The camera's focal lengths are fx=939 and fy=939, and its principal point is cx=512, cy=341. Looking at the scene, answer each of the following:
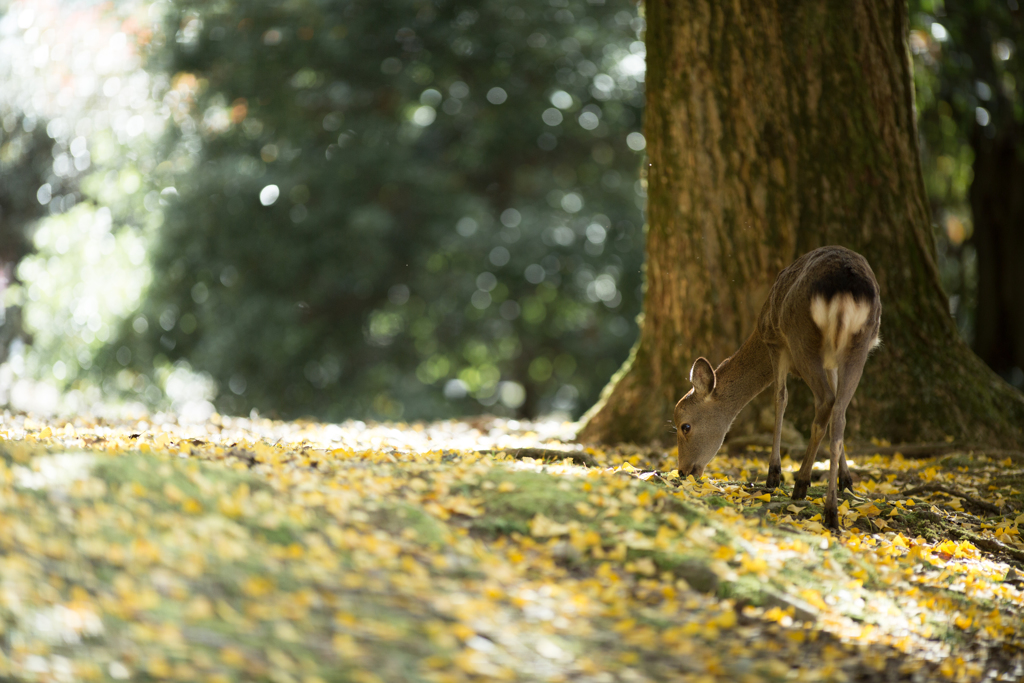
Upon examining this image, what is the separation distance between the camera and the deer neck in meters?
5.96

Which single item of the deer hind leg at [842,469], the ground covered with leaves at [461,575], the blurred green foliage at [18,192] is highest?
the blurred green foliage at [18,192]

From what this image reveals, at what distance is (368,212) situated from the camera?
1265 cm

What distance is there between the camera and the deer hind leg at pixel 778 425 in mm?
5488

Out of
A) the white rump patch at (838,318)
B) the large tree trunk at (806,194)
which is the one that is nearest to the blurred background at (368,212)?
the large tree trunk at (806,194)

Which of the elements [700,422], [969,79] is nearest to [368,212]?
[969,79]

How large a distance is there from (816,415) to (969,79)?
770cm

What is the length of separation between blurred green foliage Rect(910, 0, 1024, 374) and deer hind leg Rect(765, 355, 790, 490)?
19.5 feet

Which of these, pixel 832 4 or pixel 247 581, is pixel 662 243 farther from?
pixel 247 581

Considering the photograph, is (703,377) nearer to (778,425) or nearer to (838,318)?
(778,425)

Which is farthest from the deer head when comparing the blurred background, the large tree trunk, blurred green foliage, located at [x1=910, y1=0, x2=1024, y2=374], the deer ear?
the blurred background

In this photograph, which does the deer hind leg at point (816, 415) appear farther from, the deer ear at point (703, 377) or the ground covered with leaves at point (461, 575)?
the deer ear at point (703, 377)

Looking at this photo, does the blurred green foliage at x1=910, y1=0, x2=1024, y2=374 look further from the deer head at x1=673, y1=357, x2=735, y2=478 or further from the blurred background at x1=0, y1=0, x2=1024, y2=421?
the deer head at x1=673, y1=357, x2=735, y2=478

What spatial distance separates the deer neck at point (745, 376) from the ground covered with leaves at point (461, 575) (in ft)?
2.76

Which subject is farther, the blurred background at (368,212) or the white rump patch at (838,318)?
the blurred background at (368,212)
